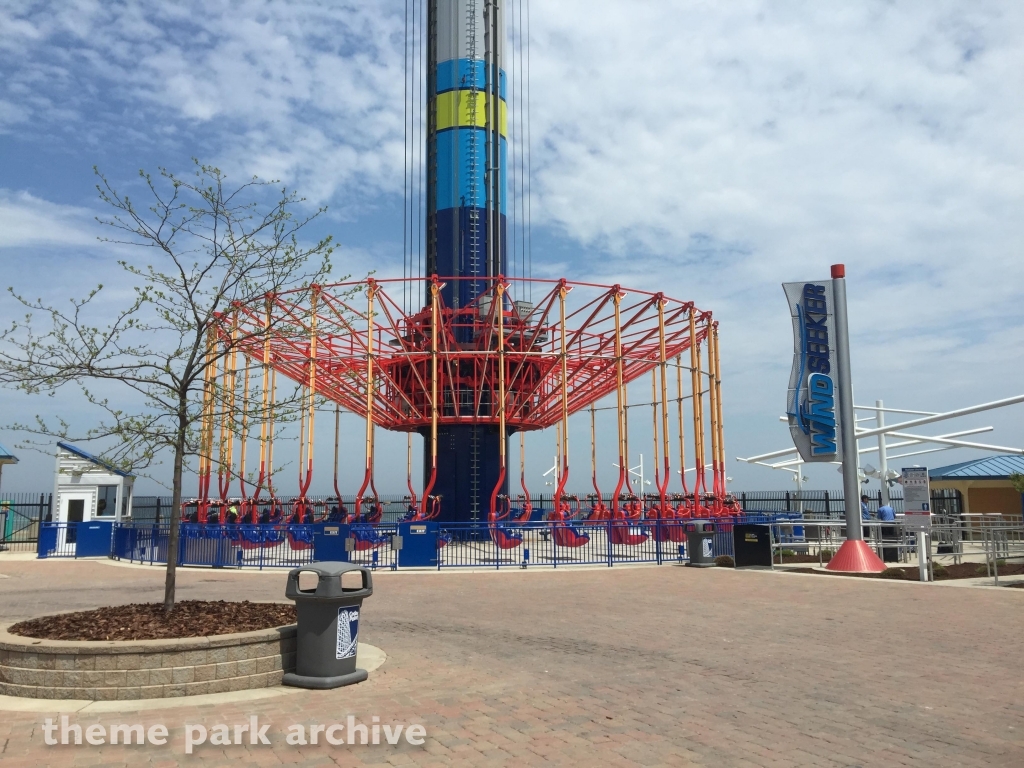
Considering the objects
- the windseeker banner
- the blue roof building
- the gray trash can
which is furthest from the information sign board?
the blue roof building

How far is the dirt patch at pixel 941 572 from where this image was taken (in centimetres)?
1822

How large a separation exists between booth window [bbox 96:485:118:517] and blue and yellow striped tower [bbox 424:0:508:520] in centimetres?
1168

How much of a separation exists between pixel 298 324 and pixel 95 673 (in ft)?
15.5

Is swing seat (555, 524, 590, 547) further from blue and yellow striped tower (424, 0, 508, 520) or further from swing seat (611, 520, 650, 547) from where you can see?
blue and yellow striped tower (424, 0, 508, 520)

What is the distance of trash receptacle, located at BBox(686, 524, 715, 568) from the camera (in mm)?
21094

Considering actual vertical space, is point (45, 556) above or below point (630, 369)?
below

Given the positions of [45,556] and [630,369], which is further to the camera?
[630,369]

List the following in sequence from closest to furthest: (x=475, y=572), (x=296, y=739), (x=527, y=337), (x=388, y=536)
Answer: (x=296, y=739)
(x=475, y=572)
(x=388, y=536)
(x=527, y=337)

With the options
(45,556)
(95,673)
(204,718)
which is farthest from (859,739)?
(45,556)

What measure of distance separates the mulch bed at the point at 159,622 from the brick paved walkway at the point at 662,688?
1.21 meters

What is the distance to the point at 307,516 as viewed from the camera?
30.8 metres

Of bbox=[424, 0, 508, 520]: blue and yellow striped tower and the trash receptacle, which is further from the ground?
bbox=[424, 0, 508, 520]: blue and yellow striped tower

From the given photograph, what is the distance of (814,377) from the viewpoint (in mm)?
20422

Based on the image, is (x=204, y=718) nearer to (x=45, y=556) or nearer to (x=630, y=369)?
(x=45, y=556)
